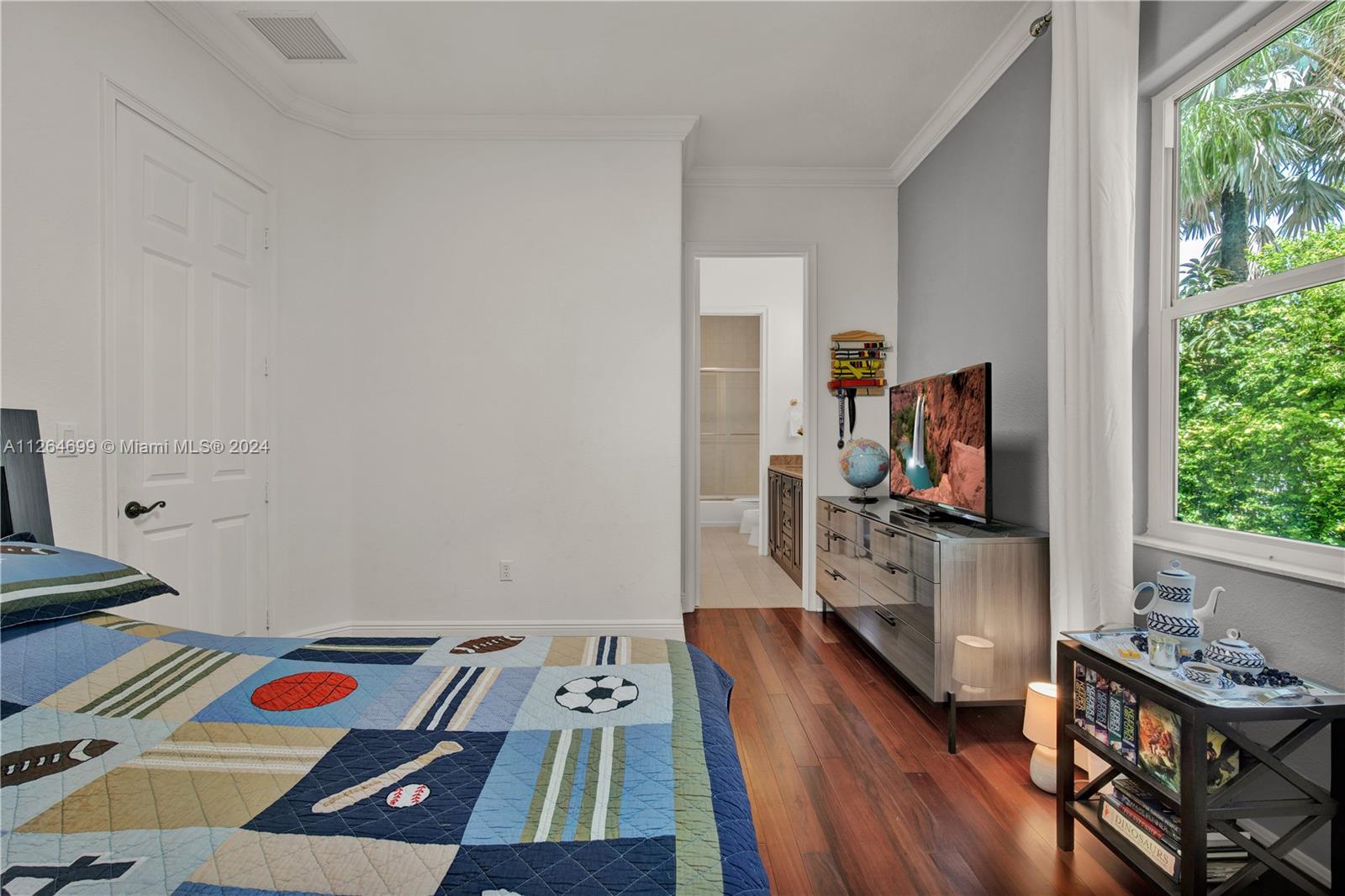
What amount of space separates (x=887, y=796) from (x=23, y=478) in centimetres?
284

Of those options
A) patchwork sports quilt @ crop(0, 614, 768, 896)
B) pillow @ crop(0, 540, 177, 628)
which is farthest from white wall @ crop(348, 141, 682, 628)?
patchwork sports quilt @ crop(0, 614, 768, 896)

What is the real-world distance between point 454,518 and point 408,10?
2398 mm

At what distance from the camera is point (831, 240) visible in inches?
159

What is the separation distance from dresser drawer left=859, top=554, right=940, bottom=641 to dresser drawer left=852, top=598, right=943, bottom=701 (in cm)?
4

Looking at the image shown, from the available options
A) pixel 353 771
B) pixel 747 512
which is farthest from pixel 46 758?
pixel 747 512

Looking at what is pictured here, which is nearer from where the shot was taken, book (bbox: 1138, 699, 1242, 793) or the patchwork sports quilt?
the patchwork sports quilt

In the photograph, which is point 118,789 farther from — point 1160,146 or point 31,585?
point 1160,146

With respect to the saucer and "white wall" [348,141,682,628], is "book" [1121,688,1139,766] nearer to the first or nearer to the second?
the saucer

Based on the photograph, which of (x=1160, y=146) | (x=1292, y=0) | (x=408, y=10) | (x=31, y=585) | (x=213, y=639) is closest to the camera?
(x=31, y=585)

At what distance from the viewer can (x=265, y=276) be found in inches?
117

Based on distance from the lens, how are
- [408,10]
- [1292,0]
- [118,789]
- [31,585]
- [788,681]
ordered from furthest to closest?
1. [788,681]
2. [408,10]
3. [1292,0]
4. [31,585]
5. [118,789]

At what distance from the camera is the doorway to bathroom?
522cm

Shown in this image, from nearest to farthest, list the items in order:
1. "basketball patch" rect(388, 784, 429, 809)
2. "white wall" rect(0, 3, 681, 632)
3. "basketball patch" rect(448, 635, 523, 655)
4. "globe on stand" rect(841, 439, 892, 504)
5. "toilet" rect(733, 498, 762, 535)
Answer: "basketball patch" rect(388, 784, 429, 809), "basketball patch" rect(448, 635, 523, 655), "white wall" rect(0, 3, 681, 632), "globe on stand" rect(841, 439, 892, 504), "toilet" rect(733, 498, 762, 535)

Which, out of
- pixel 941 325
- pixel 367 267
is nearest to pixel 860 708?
pixel 941 325
